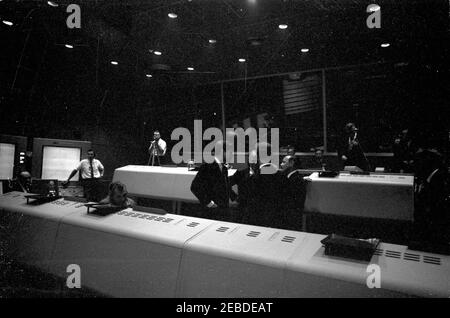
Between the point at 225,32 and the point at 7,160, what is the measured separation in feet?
13.4

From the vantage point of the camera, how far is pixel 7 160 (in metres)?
3.99

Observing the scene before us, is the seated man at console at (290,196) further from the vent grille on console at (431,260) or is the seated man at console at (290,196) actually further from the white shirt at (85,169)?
the white shirt at (85,169)

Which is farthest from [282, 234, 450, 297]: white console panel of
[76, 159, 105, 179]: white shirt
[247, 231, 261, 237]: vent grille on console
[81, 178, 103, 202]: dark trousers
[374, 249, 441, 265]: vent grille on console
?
[76, 159, 105, 179]: white shirt

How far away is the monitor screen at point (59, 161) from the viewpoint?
5.01 meters

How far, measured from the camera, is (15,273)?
1.52 meters

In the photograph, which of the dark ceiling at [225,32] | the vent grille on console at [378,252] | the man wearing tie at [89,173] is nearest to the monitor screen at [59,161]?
the man wearing tie at [89,173]

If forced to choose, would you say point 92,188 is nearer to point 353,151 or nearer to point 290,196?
point 290,196

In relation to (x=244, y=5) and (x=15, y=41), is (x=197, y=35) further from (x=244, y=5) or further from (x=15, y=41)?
(x=15, y=41)

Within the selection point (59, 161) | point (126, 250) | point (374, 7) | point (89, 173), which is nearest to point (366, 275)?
point (126, 250)

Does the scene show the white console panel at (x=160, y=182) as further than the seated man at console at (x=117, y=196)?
Yes

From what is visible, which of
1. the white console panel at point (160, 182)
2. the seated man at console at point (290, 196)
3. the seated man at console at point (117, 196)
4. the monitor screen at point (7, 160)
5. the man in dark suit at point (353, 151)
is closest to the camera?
the seated man at console at point (117, 196)

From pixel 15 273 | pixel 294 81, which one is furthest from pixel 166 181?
pixel 294 81

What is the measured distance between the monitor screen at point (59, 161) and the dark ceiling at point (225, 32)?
1.63 metres

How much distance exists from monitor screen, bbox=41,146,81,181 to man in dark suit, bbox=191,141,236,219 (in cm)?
384
